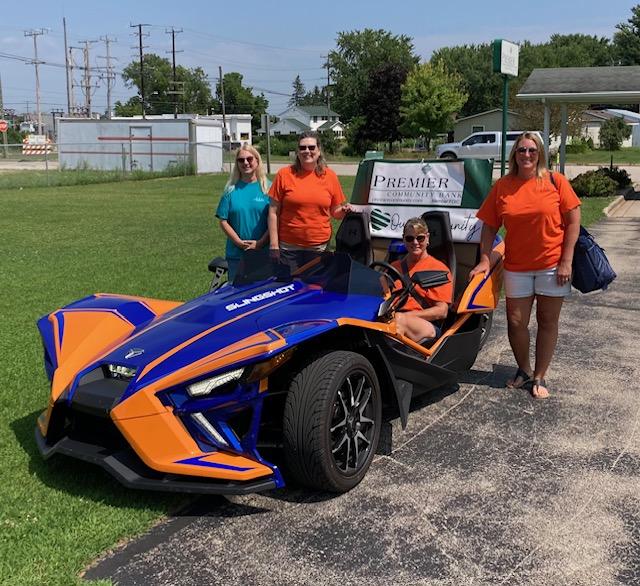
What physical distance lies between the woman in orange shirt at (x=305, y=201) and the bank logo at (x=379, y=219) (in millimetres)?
1034

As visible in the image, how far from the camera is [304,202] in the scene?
17.1 ft

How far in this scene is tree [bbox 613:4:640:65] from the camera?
280ft

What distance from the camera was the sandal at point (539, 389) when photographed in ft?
16.0

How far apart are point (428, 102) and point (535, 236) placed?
160 ft

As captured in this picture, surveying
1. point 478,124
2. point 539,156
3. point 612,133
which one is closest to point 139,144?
point 539,156

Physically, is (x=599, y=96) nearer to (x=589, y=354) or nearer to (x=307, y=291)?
(x=589, y=354)

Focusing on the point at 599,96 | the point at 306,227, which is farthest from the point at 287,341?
the point at 599,96

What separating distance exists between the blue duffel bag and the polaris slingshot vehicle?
1.32 meters

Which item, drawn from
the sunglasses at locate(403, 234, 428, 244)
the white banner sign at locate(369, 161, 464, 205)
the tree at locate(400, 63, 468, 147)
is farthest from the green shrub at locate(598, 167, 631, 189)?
the tree at locate(400, 63, 468, 147)

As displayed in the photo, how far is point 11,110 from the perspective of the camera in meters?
121

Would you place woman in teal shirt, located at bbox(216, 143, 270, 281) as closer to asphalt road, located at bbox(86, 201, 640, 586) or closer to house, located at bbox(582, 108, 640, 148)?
asphalt road, located at bbox(86, 201, 640, 586)

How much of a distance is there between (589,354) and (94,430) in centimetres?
426

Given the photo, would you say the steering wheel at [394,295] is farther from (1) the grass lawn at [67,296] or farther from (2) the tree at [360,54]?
(2) the tree at [360,54]

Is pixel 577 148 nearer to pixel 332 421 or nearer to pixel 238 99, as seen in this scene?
pixel 332 421
